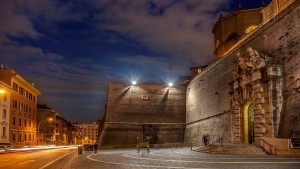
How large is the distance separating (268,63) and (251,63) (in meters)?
1.71

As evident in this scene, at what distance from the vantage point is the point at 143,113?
52875 mm

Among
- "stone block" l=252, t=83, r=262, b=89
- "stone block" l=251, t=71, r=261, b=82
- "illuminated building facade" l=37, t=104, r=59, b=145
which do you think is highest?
"stone block" l=251, t=71, r=261, b=82

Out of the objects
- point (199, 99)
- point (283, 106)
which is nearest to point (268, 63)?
point (283, 106)

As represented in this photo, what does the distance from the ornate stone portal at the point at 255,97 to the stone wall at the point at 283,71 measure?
0.70 feet

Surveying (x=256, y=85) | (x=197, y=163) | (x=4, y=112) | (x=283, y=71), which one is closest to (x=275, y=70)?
(x=283, y=71)

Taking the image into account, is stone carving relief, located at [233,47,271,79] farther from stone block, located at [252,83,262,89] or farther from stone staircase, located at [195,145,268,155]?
stone staircase, located at [195,145,268,155]

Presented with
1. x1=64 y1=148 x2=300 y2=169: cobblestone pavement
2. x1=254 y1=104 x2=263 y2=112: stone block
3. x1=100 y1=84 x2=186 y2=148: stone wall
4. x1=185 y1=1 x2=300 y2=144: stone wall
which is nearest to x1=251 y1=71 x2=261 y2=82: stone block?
x1=185 y1=1 x2=300 y2=144: stone wall

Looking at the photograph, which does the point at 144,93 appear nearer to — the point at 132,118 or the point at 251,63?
the point at 132,118

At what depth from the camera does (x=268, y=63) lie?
2597 cm

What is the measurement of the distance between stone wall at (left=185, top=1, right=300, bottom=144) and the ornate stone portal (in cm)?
21

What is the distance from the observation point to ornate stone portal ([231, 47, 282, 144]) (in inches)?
981

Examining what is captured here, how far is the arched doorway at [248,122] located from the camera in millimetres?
29847

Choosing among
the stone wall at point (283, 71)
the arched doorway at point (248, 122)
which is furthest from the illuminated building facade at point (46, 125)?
the arched doorway at point (248, 122)

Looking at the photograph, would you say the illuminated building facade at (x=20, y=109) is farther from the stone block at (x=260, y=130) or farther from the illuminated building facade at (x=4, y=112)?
the stone block at (x=260, y=130)
